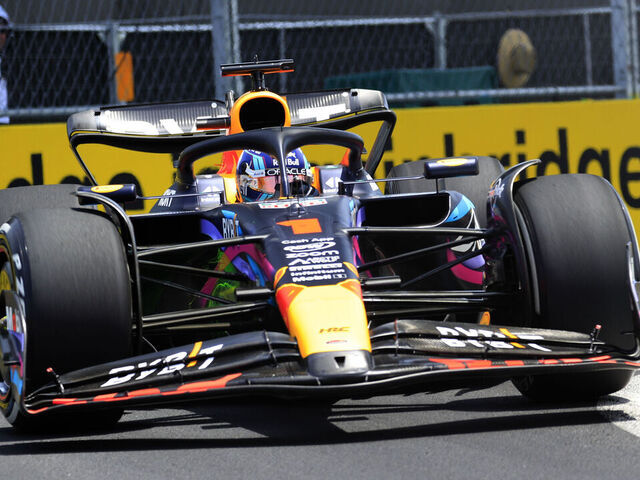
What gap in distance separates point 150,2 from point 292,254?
6616 millimetres

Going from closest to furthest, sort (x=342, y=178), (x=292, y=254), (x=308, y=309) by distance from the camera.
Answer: (x=308, y=309), (x=292, y=254), (x=342, y=178)

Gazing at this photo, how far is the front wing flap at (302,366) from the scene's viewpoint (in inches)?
161

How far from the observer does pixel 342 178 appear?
6691 mm

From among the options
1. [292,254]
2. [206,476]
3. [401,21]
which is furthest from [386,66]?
[206,476]

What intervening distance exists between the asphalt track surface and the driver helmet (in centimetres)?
124

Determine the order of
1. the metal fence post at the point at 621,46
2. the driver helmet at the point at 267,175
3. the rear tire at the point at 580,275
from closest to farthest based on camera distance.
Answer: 1. the rear tire at the point at 580,275
2. the driver helmet at the point at 267,175
3. the metal fence post at the point at 621,46

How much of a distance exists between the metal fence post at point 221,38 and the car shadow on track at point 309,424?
161 inches

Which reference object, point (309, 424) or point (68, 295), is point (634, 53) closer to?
point (309, 424)

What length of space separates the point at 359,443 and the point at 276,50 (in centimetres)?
695

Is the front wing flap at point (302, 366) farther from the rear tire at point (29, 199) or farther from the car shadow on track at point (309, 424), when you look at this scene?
the rear tire at point (29, 199)

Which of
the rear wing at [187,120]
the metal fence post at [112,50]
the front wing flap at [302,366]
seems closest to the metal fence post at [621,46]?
the rear wing at [187,120]

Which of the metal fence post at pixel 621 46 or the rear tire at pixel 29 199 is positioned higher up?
the metal fence post at pixel 621 46

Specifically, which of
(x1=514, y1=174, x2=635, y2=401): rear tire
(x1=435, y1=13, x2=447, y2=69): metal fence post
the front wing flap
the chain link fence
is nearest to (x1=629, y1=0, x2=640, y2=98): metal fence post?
the chain link fence

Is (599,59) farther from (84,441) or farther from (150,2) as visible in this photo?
(84,441)
